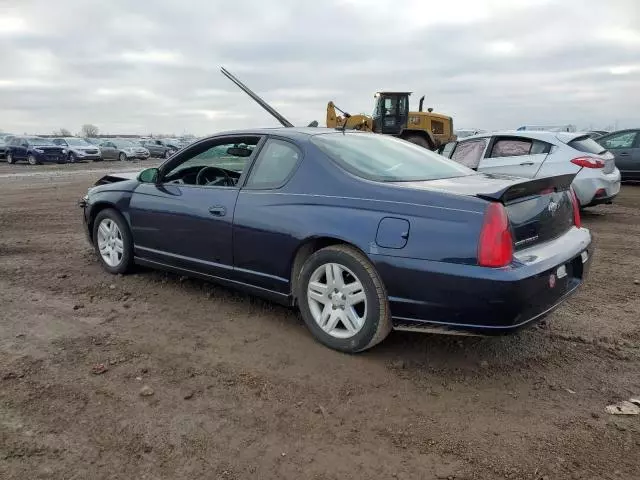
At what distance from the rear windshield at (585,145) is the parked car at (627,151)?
519 centimetres

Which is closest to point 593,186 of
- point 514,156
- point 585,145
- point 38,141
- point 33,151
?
point 585,145

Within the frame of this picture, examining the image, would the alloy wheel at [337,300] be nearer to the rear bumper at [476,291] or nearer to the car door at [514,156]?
the rear bumper at [476,291]

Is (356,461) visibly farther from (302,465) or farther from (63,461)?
(63,461)

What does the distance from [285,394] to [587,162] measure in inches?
266

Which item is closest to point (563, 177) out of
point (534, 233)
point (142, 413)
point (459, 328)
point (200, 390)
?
point (534, 233)

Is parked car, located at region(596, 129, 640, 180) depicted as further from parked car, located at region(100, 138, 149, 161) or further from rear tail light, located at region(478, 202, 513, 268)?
parked car, located at region(100, 138, 149, 161)

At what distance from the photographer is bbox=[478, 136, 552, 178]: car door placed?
8234 millimetres

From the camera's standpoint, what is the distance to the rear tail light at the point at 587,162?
8078mm

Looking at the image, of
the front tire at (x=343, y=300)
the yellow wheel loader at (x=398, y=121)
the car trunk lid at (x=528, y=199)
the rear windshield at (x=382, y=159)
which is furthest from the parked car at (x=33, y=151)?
the car trunk lid at (x=528, y=199)

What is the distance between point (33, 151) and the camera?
97.0 ft

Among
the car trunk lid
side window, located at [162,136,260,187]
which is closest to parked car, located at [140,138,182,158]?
side window, located at [162,136,260,187]

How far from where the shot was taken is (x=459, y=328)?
3.17m

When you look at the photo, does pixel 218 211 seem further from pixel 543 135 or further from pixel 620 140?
pixel 620 140

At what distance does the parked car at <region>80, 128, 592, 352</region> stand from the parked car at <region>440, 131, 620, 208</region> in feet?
14.0
